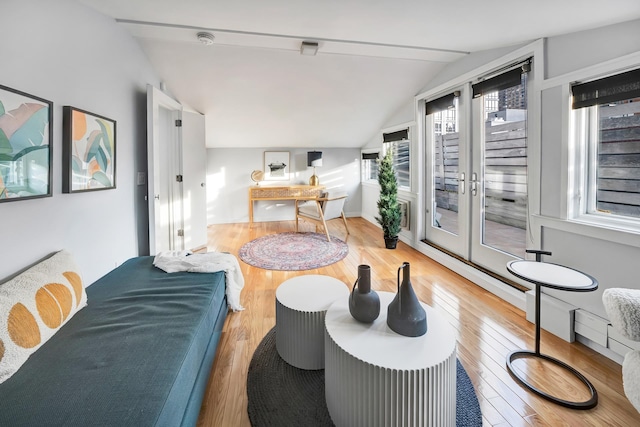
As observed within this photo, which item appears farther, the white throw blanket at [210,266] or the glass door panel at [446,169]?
the glass door panel at [446,169]

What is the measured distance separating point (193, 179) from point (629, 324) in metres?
4.16

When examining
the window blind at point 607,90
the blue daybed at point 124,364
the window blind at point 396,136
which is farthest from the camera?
the window blind at point 396,136

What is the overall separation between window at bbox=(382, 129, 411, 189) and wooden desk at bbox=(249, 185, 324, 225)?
1.66 metres

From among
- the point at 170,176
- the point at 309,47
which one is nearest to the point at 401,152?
the point at 309,47

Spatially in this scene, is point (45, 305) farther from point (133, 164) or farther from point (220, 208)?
point (220, 208)

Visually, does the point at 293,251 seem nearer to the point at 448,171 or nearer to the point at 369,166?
the point at 448,171

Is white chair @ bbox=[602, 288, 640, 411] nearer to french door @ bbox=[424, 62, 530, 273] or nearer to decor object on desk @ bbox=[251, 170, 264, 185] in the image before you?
french door @ bbox=[424, 62, 530, 273]

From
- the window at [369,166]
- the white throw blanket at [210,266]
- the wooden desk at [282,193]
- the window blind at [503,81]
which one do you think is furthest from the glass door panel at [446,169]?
the white throw blanket at [210,266]

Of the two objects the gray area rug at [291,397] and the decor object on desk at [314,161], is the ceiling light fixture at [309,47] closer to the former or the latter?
the gray area rug at [291,397]

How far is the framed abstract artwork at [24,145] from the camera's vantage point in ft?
4.48

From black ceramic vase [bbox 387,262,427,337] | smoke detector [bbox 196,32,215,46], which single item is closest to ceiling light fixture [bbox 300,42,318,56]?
smoke detector [bbox 196,32,215,46]

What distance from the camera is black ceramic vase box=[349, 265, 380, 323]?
141 centimetres

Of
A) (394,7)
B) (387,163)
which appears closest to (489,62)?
(394,7)

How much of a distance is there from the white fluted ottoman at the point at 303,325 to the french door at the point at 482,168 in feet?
6.17
